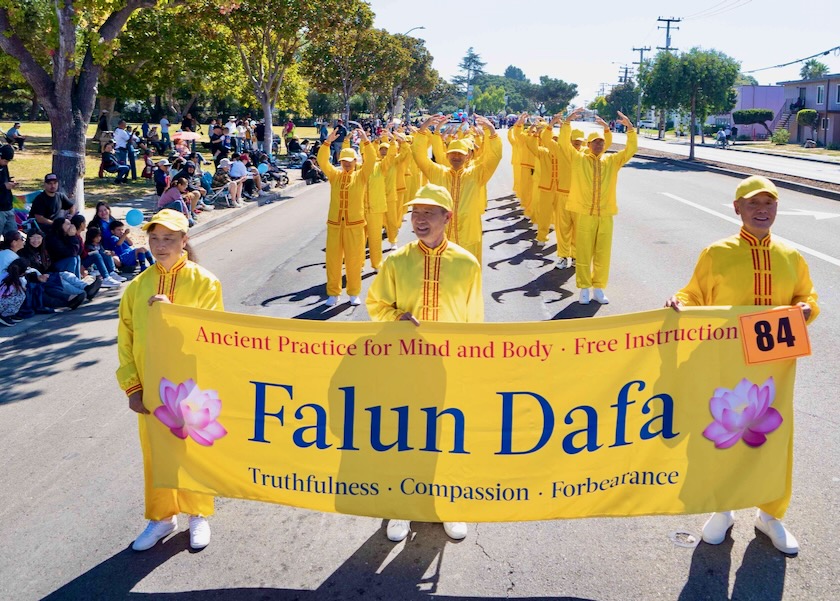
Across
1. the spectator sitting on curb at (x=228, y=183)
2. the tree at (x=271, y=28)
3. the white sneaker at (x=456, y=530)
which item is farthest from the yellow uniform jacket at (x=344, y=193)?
the tree at (x=271, y=28)

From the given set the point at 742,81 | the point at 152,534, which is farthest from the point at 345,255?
the point at 742,81

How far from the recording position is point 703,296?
15.2ft

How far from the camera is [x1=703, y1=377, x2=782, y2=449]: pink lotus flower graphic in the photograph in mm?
4109

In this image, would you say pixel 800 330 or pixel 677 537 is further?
pixel 677 537

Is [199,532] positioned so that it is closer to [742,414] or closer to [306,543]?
[306,543]

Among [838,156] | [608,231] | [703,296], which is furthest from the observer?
[838,156]

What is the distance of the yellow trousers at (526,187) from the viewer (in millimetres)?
17098

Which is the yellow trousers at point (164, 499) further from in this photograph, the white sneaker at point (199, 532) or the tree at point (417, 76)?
the tree at point (417, 76)

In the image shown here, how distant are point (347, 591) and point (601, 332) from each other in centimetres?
180

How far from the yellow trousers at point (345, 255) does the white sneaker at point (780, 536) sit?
6188mm

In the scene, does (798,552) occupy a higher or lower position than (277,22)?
lower

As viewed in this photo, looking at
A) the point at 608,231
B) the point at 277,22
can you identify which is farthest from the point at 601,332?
the point at 277,22

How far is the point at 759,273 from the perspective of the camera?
4422 mm

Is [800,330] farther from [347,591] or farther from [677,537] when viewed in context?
[347,591]
